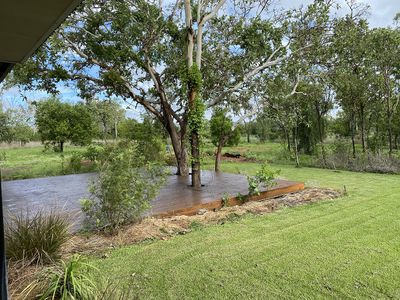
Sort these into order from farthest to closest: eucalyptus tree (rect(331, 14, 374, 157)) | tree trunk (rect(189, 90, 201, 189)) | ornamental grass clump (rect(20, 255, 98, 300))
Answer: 1. eucalyptus tree (rect(331, 14, 374, 157))
2. tree trunk (rect(189, 90, 201, 189))
3. ornamental grass clump (rect(20, 255, 98, 300))

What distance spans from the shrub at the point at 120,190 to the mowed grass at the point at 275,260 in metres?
0.53

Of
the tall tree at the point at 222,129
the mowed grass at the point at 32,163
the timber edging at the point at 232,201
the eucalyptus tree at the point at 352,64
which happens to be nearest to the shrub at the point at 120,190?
the timber edging at the point at 232,201

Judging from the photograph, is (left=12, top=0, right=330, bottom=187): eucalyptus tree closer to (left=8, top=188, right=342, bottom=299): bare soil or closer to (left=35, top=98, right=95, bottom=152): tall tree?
(left=8, top=188, right=342, bottom=299): bare soil

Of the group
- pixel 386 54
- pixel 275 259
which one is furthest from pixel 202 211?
pixel 386 54

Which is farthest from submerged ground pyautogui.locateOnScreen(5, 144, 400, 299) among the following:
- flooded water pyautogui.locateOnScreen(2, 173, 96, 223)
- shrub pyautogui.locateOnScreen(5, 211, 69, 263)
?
flooded water pyautogui.locateOnScreen(2, 173, 96, 223)

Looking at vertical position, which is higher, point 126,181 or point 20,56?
point 20,56

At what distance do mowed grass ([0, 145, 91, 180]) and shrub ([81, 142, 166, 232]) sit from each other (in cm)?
610

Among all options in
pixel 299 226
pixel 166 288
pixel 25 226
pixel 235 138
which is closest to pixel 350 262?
pixel 299 226

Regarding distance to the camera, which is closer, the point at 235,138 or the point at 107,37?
the point at 107,37

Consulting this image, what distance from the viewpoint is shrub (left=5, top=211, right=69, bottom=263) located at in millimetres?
2654

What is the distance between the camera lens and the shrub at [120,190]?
363 centimetres

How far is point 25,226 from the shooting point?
2.81m

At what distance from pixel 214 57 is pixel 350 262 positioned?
7.29 m

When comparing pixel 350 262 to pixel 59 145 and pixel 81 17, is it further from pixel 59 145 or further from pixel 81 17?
pixel 59 145
